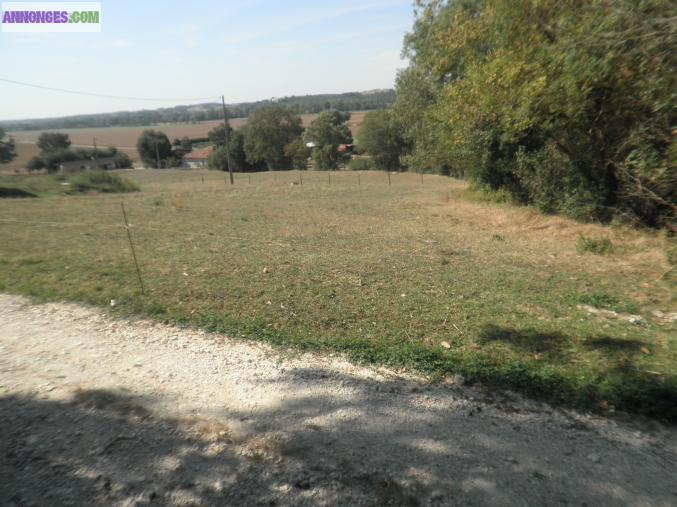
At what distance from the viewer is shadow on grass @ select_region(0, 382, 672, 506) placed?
9.37ft

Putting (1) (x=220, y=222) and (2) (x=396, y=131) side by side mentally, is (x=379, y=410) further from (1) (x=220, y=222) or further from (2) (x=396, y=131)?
(2) (x=396, y=131)

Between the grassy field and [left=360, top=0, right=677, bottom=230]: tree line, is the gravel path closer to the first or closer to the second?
the grassy field

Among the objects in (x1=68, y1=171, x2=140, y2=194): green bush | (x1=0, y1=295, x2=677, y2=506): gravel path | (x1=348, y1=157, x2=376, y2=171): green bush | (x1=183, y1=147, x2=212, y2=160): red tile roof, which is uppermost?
(x1=0, y1=295, x2=677, y2=506): gravel path

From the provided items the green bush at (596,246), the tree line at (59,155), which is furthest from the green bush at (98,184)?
the green bush at (596,246)

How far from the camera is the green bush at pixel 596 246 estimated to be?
8.98 metres

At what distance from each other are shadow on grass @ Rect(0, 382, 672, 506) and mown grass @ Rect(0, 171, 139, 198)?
929 inches

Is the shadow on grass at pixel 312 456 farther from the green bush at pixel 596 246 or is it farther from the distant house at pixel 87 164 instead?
the distant house at pixel 87 164

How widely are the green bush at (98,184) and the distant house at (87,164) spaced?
37.6ft

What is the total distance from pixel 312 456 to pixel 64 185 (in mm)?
28415

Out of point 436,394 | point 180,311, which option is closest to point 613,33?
point 436,394

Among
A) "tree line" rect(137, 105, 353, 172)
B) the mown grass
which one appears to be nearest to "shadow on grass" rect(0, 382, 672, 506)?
the mown grass

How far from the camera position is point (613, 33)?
6148 mm

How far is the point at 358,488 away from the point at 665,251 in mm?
8961

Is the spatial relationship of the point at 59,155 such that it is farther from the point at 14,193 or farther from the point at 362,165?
the point at 362,165
